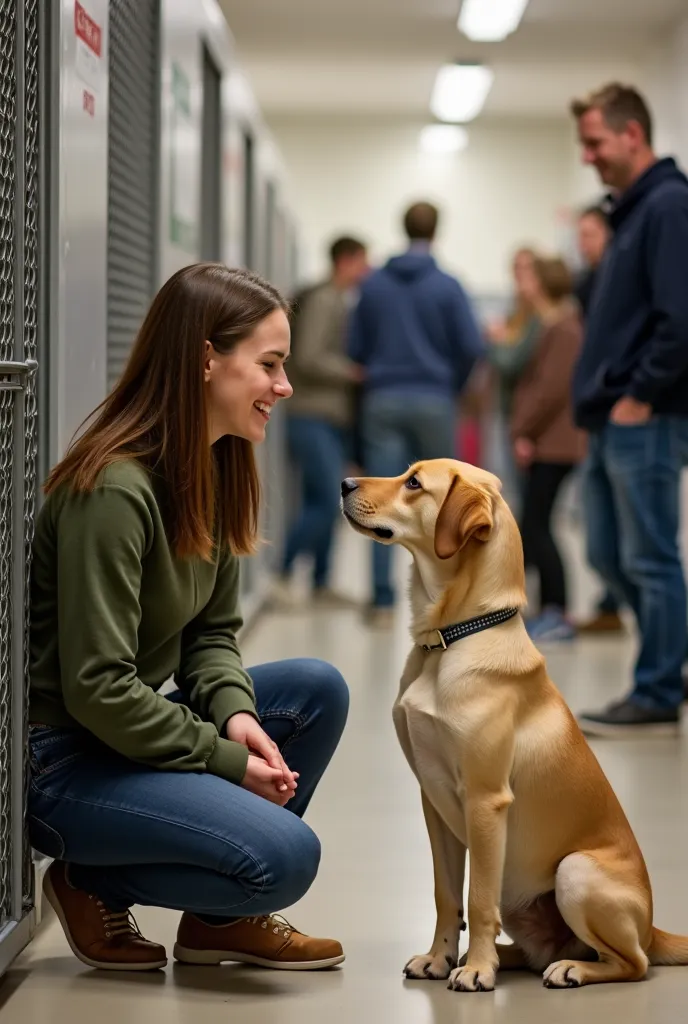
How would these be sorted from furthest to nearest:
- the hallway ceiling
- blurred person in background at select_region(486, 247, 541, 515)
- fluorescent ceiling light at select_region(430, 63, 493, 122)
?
fluorescent ceiling light at select_region(430, 63, 493, 122) < the hallway ceiling < blurred person in background at select_region(486, 247, 541, 515)

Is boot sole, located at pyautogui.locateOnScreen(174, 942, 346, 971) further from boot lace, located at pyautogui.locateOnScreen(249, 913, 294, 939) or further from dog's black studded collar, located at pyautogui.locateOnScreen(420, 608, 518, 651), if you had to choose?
dog's black studded collar, located at pyautogui.locateOnScreen(420, 608, 518, 651)

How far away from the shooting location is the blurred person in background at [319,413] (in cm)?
746

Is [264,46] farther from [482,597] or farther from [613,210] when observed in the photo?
[482,597]

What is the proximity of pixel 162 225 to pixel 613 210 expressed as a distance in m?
1.44

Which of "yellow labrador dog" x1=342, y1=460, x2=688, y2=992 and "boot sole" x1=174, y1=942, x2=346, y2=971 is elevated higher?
"yellow labrador dog" x1=342, y1=460, x2=688, y2=992

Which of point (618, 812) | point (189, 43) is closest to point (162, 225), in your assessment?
point (189, 43)

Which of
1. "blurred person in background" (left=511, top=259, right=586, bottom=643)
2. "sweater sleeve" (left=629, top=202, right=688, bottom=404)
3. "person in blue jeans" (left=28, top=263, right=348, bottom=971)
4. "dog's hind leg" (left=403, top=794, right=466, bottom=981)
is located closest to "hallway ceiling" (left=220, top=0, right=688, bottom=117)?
"blurred person in background" (left=511, top=259, right=586, bottom=643)

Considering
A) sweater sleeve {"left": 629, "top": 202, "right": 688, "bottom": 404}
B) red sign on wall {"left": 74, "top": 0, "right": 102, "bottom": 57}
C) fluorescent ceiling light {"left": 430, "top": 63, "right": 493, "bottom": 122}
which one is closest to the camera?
red sign on wall {"left": 74, "top": 0, "right": 102, "bottom": 57}

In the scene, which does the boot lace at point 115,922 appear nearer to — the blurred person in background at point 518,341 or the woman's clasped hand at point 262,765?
the woman's clasped hand at point 262,765

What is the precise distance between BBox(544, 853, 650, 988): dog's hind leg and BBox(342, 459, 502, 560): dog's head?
1.87 feet

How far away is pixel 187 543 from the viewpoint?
91.8 inches

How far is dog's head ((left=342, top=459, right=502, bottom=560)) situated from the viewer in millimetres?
2363

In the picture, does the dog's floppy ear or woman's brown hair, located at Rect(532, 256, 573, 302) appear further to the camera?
woman's brown hair, located at Rect(532, 256, 573, 302)

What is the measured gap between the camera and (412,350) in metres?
6.64
